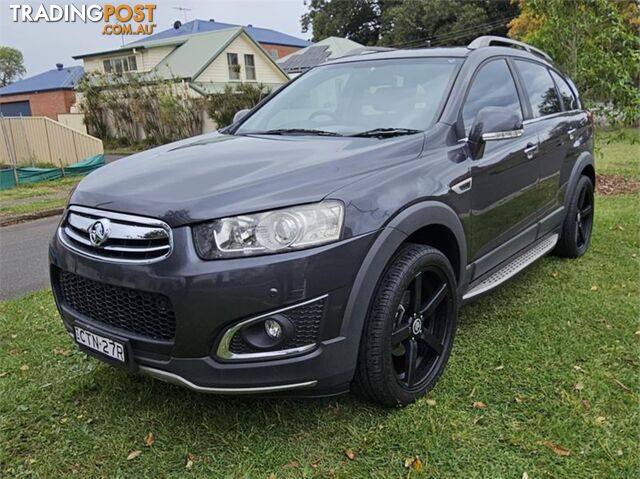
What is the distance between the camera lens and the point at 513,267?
377 centimetres

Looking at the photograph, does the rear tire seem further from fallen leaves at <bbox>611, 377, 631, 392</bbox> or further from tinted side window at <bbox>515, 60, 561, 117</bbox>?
fallen leaves at <bbox>611, 377, 631, 392</bbox>

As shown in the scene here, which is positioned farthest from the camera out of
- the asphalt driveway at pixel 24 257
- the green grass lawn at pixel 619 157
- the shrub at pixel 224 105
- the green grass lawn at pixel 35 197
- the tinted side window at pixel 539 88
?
the shrub at pixel 224 105

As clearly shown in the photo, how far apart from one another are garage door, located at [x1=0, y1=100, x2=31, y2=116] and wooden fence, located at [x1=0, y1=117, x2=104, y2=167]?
78.4 feet

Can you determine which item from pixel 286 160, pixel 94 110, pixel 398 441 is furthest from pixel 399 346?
pixel 94 110

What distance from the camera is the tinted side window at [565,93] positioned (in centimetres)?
480

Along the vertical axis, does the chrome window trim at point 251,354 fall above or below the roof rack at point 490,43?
below

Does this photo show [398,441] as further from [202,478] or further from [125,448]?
[125,448]

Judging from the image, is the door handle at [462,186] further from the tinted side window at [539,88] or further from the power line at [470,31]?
the power line at [470,31]

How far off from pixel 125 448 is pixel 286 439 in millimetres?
753

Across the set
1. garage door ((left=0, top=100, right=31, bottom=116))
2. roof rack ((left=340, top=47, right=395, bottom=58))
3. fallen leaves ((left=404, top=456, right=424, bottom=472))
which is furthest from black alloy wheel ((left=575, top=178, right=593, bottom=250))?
garage door ((left=0, top=100, right=31, bottom=116))

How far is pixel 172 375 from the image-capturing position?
2.30m

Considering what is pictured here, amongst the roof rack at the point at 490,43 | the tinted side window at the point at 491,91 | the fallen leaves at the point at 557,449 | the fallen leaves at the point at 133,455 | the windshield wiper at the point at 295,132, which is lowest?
the fallen leaves at the point at 557,449

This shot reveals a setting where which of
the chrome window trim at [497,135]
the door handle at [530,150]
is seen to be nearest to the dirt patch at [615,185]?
the door handle at [530,150]

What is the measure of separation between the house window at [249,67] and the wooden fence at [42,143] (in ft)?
47.6
